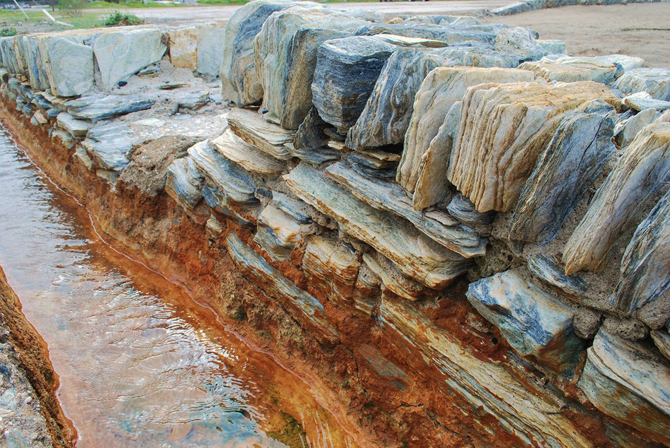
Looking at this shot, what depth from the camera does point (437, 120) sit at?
107 inches

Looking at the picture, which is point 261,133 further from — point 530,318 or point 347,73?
point 530,318

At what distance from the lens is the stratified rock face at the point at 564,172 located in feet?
7.28

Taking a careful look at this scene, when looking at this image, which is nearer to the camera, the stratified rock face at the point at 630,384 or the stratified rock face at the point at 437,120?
the stratified rock face at the point at 630,384

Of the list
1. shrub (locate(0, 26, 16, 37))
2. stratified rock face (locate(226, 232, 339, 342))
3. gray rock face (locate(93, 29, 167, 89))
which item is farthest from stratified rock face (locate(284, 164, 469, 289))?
shrub (locate(0, 26, 16, 37))

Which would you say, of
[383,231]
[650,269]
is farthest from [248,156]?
[650,269]

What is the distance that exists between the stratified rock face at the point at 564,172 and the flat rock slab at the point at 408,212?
0.98ft

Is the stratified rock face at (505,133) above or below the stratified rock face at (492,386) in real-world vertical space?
above

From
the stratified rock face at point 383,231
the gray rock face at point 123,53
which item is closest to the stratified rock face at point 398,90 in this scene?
the stratified rock face at point 383,231

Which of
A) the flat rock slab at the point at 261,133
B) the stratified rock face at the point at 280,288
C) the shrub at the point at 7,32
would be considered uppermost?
the flat rock slab at the point at 261,133

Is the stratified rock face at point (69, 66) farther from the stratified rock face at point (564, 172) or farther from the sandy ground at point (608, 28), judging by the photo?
the sandy ground at point (608, 28)

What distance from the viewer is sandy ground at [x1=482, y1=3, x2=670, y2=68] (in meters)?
6.87

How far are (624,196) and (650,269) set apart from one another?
34 cm

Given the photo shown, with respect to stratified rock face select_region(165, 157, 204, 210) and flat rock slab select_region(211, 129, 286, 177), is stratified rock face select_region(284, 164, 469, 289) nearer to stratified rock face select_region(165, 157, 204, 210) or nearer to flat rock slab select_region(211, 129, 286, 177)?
flat rock slab select_region(211, 129, 286, 177)

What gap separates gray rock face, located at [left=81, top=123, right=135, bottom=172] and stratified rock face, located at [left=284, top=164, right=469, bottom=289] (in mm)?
3317
